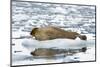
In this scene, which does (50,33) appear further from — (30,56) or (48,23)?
(30,56)

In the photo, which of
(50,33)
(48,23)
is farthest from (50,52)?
(48,23)

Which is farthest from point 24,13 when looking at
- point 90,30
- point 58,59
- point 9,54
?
point 90,30

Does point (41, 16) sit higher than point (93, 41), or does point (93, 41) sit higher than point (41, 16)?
point (41, 16)

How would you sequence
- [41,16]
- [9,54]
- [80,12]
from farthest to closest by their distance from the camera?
[80,12] < [41,16] < [9,54]

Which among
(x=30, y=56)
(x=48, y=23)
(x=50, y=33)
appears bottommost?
(x=30, y=56)

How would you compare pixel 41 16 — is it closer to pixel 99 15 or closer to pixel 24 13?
pixel 24 13

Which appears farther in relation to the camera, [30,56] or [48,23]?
[48,23]
